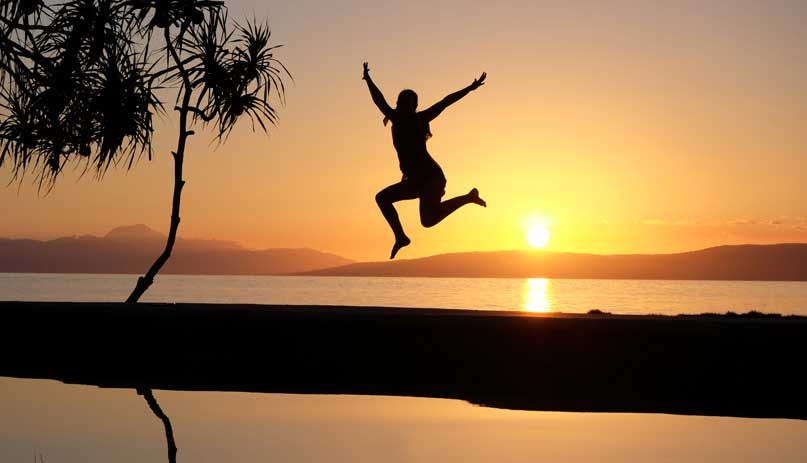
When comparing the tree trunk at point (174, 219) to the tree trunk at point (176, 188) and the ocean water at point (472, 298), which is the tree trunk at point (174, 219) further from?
the ocean water at point (472, 298)

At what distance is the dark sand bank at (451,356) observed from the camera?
11.8 m

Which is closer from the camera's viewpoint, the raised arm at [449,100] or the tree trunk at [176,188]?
the raised arm at [449,100]

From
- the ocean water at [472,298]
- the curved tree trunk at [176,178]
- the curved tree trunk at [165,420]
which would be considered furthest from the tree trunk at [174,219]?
the ocean water at [472,298]

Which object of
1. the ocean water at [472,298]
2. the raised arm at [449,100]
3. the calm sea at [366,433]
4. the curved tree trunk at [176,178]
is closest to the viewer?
the calm sea at [366,433]

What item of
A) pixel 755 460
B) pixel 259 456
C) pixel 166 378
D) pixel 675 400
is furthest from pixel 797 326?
pixel 166 378

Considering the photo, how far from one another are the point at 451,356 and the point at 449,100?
309 cm

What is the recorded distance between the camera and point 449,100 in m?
12.1

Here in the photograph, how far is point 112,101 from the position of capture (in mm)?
14688

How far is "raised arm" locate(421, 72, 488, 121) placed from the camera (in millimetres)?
11734

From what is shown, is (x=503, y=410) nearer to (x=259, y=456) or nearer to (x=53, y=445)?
(x=259, y=456)

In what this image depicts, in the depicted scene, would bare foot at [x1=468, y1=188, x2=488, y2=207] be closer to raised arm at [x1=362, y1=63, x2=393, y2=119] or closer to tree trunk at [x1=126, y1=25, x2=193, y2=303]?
raised arm at [x1=362, y1=63, x2=393, y2=119]

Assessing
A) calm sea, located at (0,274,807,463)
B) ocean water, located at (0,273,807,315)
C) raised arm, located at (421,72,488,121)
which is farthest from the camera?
ocean water, located at (0,273,807,315)

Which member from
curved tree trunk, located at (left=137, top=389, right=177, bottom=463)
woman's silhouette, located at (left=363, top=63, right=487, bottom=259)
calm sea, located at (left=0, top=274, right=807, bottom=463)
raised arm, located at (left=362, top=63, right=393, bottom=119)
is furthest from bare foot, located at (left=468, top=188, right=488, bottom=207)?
curved tree trunk, located at (left=137, top=389, right=177, bottom=463)

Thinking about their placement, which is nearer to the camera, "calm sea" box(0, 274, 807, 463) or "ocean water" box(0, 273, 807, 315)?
"calm sea" box(0, 274, 807, 463)
